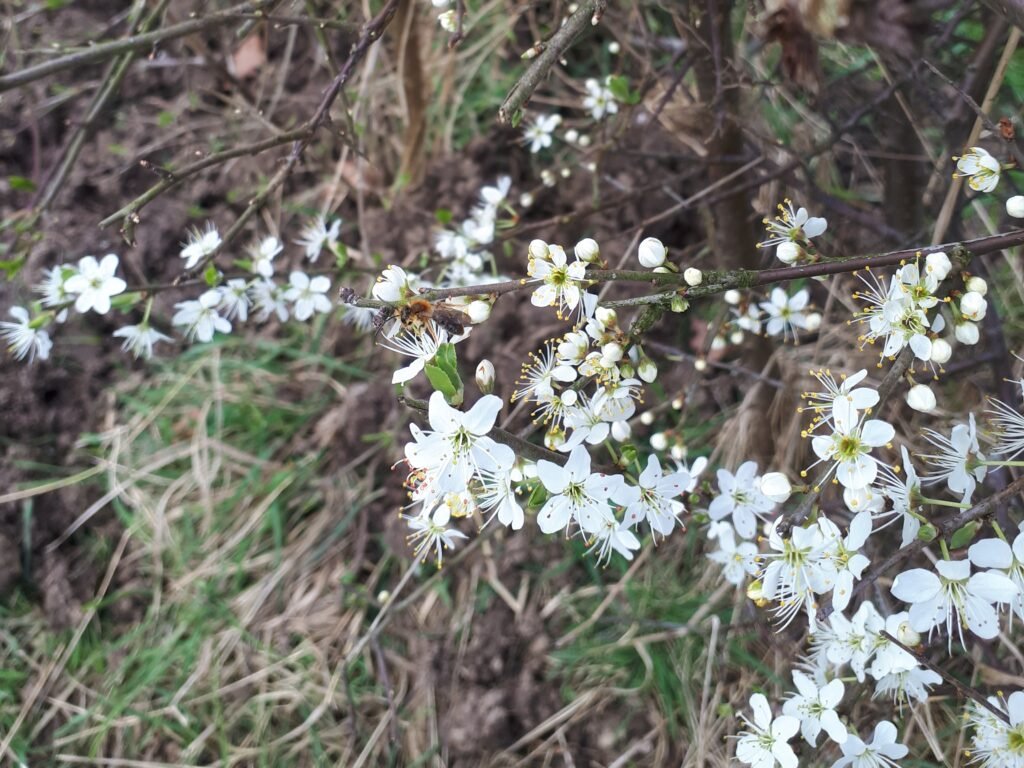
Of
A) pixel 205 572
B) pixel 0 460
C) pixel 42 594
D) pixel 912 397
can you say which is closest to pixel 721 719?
pixel 912 397

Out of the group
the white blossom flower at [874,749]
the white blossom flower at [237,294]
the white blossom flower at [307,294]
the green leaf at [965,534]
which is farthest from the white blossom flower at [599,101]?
the white blossom flower at [874,749]

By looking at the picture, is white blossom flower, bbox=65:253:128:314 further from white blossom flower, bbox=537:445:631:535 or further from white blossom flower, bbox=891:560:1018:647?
white blossom flower, bbox=891:560:1018:647

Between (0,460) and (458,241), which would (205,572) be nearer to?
(0,460)

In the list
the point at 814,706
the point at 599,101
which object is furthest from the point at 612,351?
the point at 599,101

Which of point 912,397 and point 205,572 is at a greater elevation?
point 912,397

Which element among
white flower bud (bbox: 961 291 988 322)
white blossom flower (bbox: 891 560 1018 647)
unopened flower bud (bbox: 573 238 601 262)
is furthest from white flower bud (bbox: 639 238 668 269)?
white blossom flower (bbox: 891 560 1018 647)
